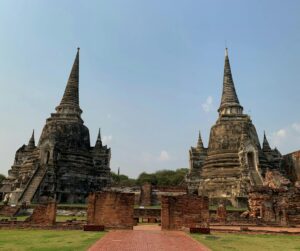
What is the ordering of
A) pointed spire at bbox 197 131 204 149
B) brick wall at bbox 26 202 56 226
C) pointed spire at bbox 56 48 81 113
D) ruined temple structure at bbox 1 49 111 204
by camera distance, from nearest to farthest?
brick wall at bbox 26 202 56 226 < ruined temple structure at bbox 1 49 111 204 < pointed spire at bbox 56 48 81 113 < pointed spire at bbox 197 131 204 149

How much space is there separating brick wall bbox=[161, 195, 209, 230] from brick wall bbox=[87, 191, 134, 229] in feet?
5.33

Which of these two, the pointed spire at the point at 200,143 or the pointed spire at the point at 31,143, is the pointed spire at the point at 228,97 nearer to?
the pointed spire at the point at 200,143

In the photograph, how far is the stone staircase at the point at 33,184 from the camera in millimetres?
31859

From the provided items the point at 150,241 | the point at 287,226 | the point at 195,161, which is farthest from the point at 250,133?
the point at 150,241

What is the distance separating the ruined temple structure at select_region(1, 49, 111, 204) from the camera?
34469mm

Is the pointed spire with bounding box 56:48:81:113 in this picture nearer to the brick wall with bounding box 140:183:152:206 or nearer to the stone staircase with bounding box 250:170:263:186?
the brick wall with bounding box 140:183:152:206

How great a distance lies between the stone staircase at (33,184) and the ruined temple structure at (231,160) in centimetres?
1708

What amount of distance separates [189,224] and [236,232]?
85.3 inches

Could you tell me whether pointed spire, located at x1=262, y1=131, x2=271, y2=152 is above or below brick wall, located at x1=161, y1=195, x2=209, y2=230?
above

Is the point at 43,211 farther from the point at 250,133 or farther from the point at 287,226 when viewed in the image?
the point at 250,133

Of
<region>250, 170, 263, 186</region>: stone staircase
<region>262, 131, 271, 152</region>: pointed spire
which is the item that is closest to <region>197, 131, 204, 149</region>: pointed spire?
<region>262, 131, 271, 152</region>: pointed spire

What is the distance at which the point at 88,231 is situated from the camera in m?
13.6

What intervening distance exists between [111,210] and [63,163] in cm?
2430

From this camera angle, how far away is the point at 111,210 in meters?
15.2
